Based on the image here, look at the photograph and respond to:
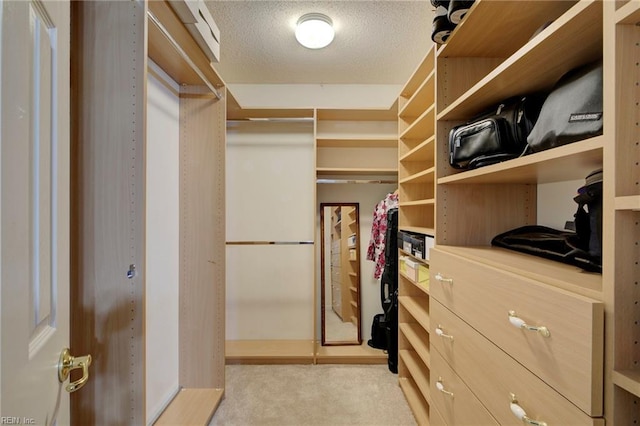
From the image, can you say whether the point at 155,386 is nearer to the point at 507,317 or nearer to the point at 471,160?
the point at 507,317

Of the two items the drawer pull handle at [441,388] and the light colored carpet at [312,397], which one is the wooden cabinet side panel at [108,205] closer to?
the light colored carpet at [312,397]

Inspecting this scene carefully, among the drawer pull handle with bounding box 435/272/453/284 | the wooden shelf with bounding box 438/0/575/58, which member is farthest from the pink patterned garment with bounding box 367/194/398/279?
the wooden shelf with bounding box 438/0/575/58

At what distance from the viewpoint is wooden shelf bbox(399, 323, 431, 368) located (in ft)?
5.32

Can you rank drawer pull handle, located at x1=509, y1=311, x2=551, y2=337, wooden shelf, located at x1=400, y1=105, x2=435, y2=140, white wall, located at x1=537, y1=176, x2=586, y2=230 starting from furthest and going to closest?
wooden shelf, located at x1=400, y1=105, x2=435, y2=140, white wall, located at x1=537, y1=176, x2=586, y2=230, drawer pull handle, located at x1=509, y1=311, x2=551, y2=337

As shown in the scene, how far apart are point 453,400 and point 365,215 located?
6.00ft

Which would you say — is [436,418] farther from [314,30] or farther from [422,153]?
[314,30]

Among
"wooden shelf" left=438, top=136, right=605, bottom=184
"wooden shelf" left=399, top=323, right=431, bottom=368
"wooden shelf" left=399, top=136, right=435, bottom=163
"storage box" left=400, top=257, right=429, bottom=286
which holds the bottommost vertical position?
"wooden shelf" left=399, top=323, right=431, bottom=368

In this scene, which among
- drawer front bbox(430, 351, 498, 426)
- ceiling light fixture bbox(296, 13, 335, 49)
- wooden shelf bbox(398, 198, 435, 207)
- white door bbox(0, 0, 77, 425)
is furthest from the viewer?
ceiling light fixture bbox(296, 13, 335, 49)

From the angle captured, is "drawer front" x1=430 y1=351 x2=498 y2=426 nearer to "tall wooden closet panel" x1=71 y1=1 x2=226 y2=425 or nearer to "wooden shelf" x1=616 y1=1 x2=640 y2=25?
"wooden shelf" x1=616 y1=1 x2=640 y2=25

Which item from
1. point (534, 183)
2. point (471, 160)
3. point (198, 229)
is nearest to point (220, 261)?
point (198, 229)

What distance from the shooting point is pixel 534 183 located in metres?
1.31

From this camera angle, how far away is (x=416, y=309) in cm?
187

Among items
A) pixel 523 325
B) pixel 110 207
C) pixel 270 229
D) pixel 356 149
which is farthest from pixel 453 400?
pixel 356 149

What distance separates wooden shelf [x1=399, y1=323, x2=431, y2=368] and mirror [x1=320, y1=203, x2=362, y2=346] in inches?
28.4
